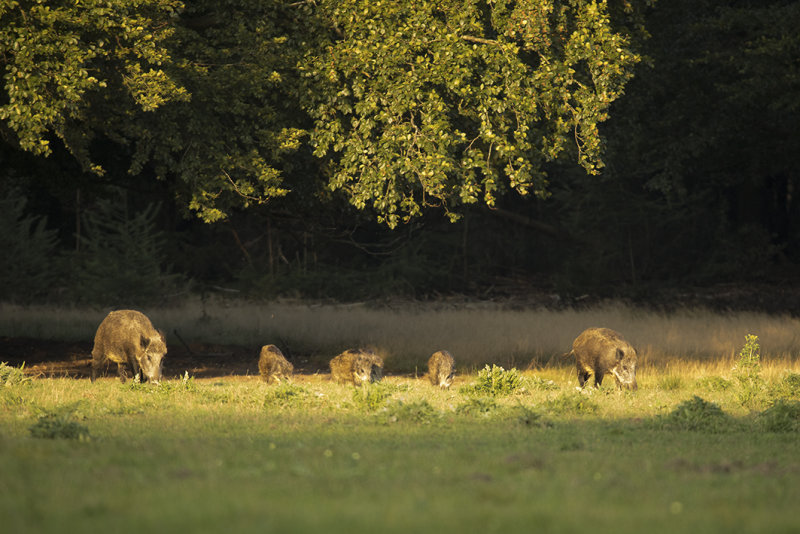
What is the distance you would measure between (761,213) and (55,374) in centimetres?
2862

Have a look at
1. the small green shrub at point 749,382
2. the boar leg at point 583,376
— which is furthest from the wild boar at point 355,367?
the small green shrub at point 749,382

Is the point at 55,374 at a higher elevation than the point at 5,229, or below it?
below

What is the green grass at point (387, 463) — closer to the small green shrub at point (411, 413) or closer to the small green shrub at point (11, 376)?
the small green shrub at point (411, 413)

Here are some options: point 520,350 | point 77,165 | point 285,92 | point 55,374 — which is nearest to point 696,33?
point 520,350

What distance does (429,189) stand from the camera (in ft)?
51.2

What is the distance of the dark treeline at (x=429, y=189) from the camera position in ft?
55.4

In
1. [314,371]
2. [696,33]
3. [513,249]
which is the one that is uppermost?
[696,33]

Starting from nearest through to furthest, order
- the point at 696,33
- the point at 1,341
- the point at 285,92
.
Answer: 1. the point at 285,92
2. the point at 1,341
3. the point at 696,33

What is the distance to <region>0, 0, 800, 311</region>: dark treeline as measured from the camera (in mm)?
16875

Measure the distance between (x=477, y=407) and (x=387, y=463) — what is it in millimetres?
4039

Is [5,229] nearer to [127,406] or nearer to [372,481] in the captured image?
[127,406]

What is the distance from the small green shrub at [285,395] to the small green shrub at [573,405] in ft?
11.0

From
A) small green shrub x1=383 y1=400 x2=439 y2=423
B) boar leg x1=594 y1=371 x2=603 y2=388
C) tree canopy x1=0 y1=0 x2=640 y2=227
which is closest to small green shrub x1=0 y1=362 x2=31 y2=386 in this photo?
tree canopy x1=0 y1=0 x2=640 y2=227

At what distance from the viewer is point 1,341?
22.9 metres
